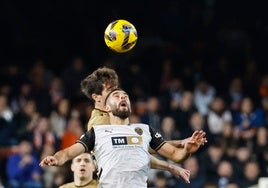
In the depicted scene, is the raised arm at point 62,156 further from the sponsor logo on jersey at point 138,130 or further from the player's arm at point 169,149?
the player's arm at point 169,149

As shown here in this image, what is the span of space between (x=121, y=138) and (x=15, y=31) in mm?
10941

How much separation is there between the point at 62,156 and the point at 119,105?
0.84 m

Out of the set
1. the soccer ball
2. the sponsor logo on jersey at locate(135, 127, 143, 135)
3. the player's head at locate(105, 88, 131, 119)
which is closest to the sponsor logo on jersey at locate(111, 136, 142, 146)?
the sponsor logo on jersey at locate(135, 127, 143, 135)

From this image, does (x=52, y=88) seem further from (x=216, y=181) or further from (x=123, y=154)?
(x=123, y=154)

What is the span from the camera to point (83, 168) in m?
10.8

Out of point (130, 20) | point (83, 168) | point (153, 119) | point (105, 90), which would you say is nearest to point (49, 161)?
point (105, 90)

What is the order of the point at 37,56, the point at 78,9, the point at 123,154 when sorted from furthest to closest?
the point at 78,9 → the point at 37,56 → the point at 123,154

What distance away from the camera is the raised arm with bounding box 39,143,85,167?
28.7 feet

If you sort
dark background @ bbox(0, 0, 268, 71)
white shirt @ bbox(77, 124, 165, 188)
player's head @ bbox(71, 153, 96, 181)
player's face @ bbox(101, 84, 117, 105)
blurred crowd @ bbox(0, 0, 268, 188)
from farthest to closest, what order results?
dark background @ bbox(0, 0, 268, 71)
blurred crowd @ bbox(0, 0, 268, 188)
player's head @ bbox(71, 153, 96, 181)
player's face @ bbox(101, 84, 117, 105)
white shirt @ bbox(77, 124, 165, 188)

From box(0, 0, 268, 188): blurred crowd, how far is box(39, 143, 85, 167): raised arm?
5947mm

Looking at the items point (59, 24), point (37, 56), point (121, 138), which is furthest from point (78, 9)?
point (121, 138)

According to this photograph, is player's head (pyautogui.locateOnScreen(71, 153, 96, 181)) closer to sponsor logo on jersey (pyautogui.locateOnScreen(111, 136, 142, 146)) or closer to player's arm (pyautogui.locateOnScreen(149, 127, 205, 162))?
player's arm (pyautogui.locateOnScreen(149, 127, 205, 162))

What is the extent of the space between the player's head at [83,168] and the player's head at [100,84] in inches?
39.5

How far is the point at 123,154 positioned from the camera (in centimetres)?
923
